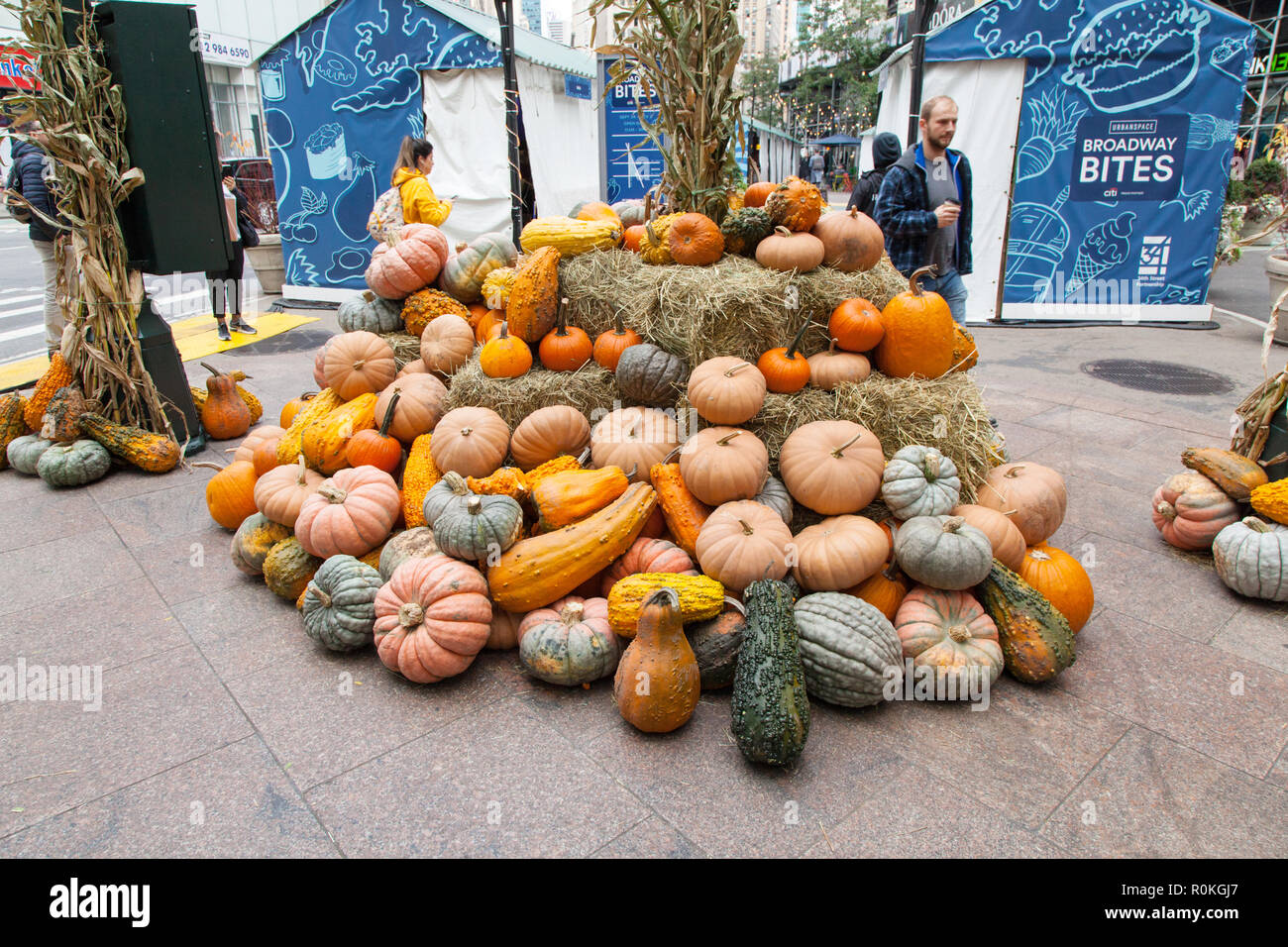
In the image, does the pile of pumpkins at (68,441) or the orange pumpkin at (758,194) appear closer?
the orange pumpkin at (758,194)

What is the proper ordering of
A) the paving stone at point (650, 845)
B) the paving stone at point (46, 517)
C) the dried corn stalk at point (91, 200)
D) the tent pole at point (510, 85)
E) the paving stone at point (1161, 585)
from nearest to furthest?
the paving stone at point (650, 845) → the paving stone at point (1161, 585) → the paving stone at point (46, 517) → the dried corn stalk at point (91, 200) → the tent pole at point (510, 85)

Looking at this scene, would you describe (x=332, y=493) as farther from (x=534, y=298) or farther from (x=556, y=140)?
(x=556, y=140)

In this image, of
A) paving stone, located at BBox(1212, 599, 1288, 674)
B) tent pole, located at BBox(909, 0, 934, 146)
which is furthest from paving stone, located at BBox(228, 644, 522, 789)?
tent pole, located at BBox(909, 0, 934, 146)

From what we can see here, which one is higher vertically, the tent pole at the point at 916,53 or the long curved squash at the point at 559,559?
the tent pole at the point at 916,53

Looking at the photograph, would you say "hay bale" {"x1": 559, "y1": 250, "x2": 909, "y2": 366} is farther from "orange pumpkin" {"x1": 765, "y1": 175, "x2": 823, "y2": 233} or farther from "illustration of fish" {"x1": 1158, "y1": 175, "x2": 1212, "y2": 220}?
"illustration of fish" {"x1": 1158, "y1": 175, "x2": 1212, "y2": 220}

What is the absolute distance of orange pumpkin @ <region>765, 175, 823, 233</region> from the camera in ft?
14.5

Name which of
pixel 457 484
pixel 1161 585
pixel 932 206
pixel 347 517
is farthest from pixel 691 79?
pixel 1161 585

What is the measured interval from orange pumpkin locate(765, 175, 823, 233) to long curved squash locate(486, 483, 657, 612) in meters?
2.15

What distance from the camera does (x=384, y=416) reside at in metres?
4.31

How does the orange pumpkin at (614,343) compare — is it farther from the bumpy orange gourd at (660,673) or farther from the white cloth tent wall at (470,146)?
the white cloth tent wall at (470,146)

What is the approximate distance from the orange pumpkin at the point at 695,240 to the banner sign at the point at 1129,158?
297 inches

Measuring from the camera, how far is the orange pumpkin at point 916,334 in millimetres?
4129

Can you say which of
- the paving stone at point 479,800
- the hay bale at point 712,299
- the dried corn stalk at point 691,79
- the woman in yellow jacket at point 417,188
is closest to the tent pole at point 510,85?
the woman in yellow jacket at point 417,188
